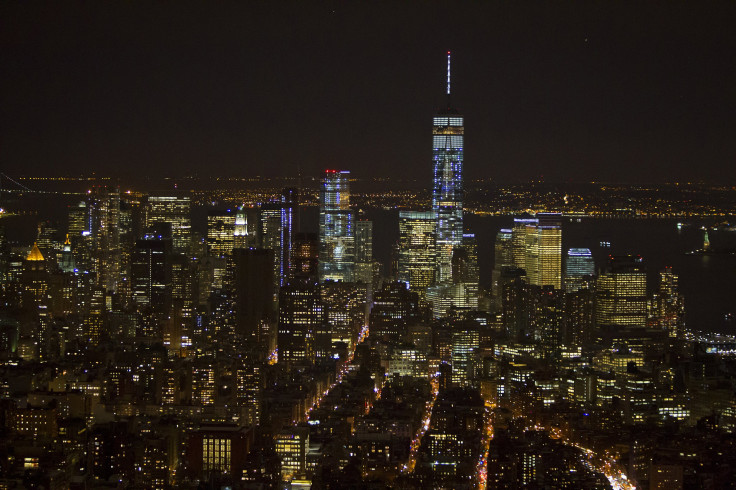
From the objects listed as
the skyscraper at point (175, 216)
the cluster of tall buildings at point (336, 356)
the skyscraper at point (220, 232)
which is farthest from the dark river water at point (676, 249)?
the skyscraper at point (220, 232)

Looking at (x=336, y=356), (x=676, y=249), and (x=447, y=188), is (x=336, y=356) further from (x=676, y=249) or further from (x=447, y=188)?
(x=447, y=188)

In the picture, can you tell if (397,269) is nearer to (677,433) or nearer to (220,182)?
(220,182)

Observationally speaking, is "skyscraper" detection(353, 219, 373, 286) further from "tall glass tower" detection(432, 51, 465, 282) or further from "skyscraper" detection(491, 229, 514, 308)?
"skyscraper" detection(491, 229, 514, 308)

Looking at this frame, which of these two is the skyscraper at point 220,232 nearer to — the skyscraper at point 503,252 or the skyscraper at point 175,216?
the skyscraper at point 175,216

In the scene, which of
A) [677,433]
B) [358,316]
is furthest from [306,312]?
[677,433]

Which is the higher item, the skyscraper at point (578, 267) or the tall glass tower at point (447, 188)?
the tall glass tower at point (447, 188)

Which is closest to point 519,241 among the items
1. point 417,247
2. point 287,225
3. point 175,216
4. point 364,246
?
point 417,247
